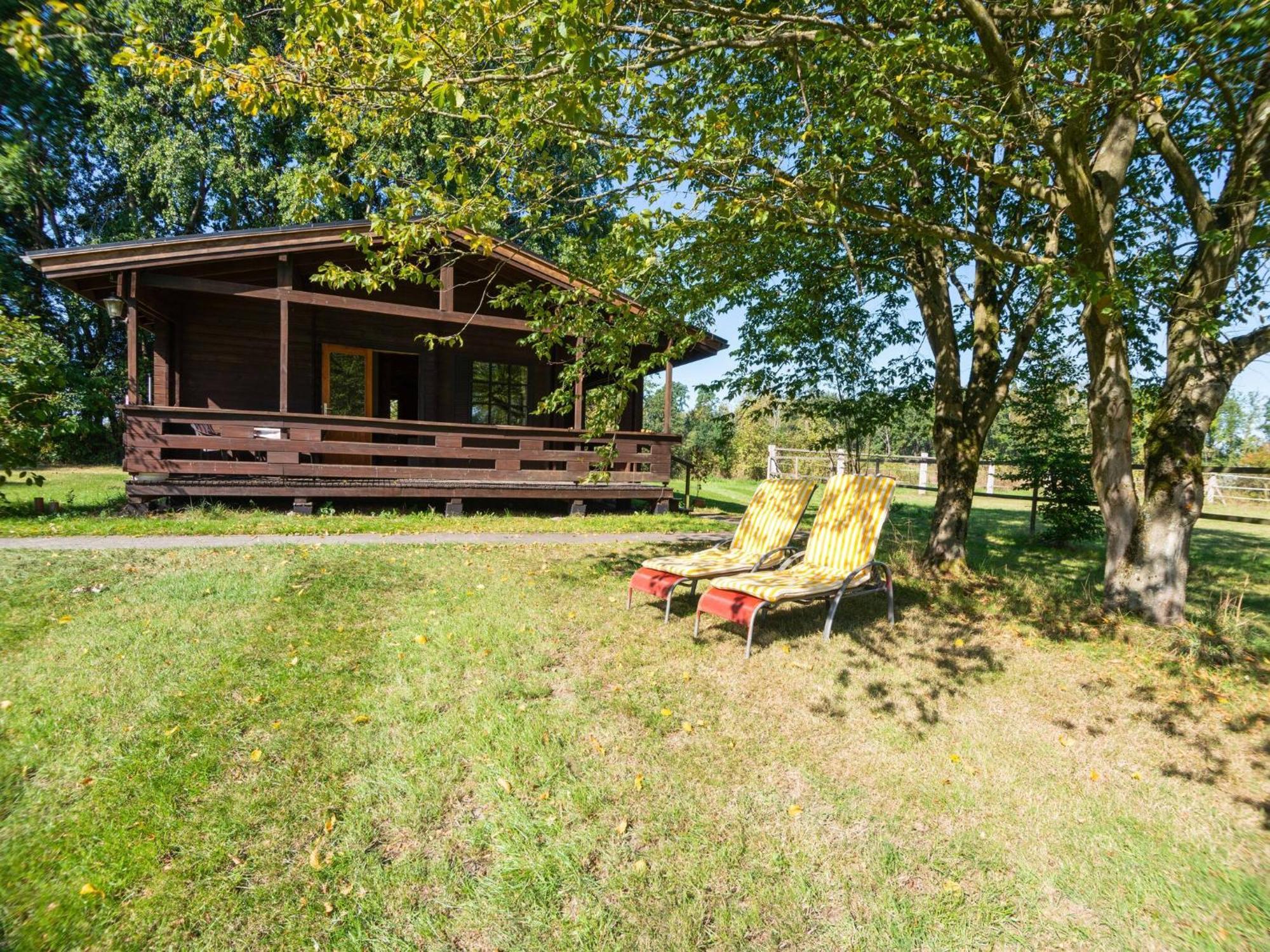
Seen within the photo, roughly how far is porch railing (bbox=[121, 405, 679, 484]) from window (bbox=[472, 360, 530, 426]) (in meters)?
0.96

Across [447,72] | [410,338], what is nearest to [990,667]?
[447,72]

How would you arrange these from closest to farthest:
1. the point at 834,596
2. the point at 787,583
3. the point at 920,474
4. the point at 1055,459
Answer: the point at 787,583 < the point at 834,596 < the point at 1055,459 < the point at 920,474

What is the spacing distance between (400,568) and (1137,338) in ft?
30.5

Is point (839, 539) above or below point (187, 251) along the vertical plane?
below

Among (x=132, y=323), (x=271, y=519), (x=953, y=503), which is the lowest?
(x=271, y=519)

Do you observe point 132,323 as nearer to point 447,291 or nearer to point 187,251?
point 187,251

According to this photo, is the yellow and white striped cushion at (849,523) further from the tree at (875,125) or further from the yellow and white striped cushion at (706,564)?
the tree at (875,125)

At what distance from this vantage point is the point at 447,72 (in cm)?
461

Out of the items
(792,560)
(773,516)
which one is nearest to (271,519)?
(773,516)

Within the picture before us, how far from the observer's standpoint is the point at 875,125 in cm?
495

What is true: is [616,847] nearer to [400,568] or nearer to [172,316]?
[400,568]

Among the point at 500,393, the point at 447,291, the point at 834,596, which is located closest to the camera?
the point at 834,596

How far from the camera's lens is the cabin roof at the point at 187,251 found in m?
8.69

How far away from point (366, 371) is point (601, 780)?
38.9 ft
